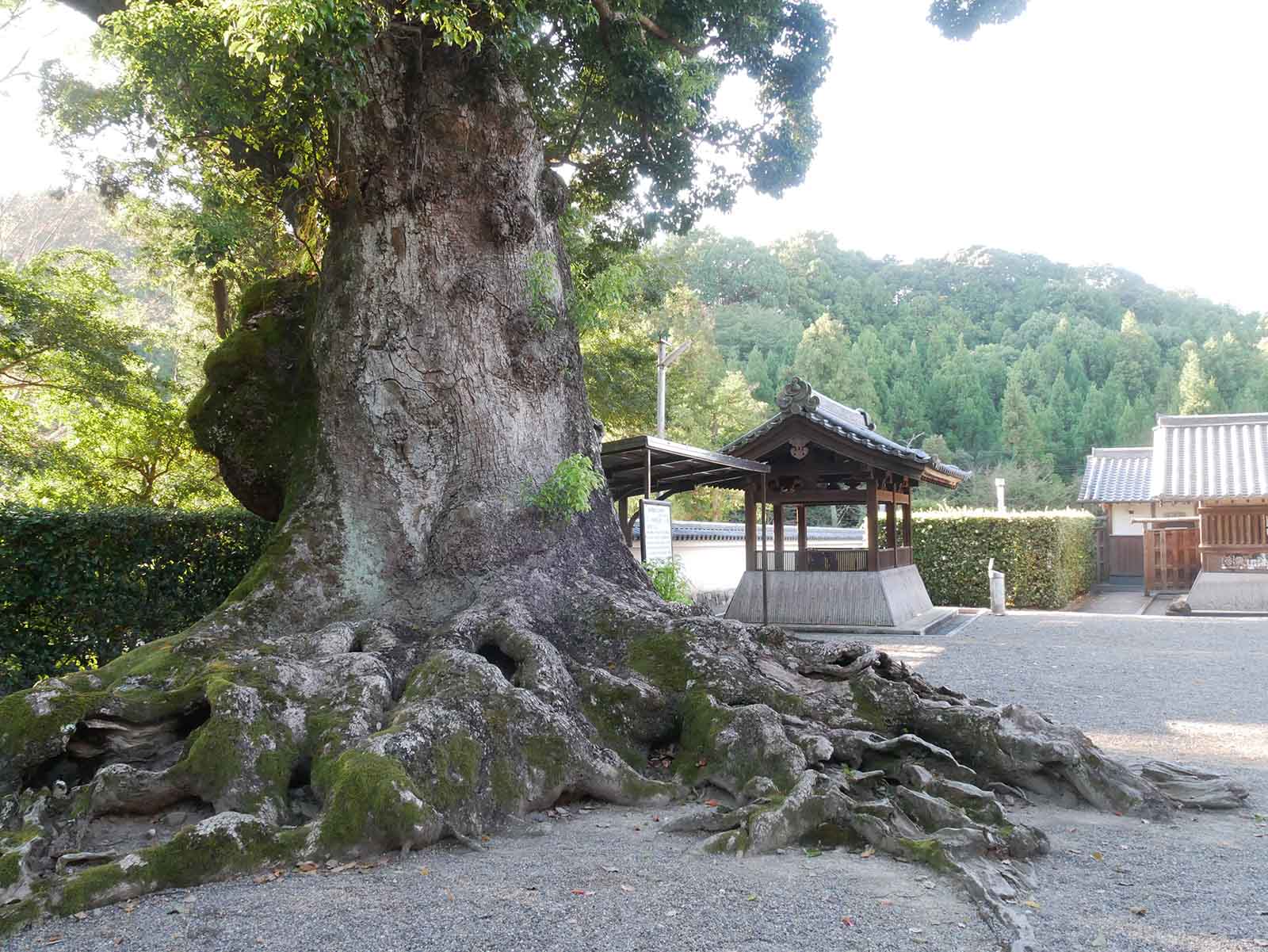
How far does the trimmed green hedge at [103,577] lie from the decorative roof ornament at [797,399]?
7810mm

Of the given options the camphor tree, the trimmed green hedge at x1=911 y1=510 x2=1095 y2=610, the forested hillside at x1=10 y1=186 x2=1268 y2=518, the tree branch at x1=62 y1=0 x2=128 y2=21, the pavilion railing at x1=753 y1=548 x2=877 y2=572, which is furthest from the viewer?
the trimmed green hedge at x1=911 y1=510 x2=1095 y2=610

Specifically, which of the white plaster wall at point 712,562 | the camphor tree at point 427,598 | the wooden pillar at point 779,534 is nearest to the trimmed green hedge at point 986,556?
the white plaster wall at point 712,562

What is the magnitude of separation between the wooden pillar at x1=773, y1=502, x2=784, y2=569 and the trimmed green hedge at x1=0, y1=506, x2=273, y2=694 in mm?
8791

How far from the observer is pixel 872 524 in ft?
46.8

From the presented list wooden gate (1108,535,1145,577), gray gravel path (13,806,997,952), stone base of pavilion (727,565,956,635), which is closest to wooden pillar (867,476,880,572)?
stone base of pavilion (727,565,956,635)

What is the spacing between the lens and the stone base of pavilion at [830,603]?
14.3 metres

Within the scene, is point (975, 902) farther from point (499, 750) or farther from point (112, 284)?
point (112, 284)

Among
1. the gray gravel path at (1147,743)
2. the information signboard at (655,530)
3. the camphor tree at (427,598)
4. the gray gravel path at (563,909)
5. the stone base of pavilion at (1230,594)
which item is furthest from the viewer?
the stone base of pavilion at (1230,594)

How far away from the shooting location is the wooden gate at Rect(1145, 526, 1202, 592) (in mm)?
23062

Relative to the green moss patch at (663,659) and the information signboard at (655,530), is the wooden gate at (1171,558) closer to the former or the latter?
the information signboard at (655,530)

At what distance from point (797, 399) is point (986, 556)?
884 centimetres

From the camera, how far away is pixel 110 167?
10414 mm

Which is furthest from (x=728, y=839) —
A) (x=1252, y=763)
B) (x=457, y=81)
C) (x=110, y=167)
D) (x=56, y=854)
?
(x=110, y=167)

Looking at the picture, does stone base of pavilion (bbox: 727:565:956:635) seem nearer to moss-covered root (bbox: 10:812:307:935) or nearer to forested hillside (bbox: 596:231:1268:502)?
moss-covered root (bbox: 10:812:307:935)
